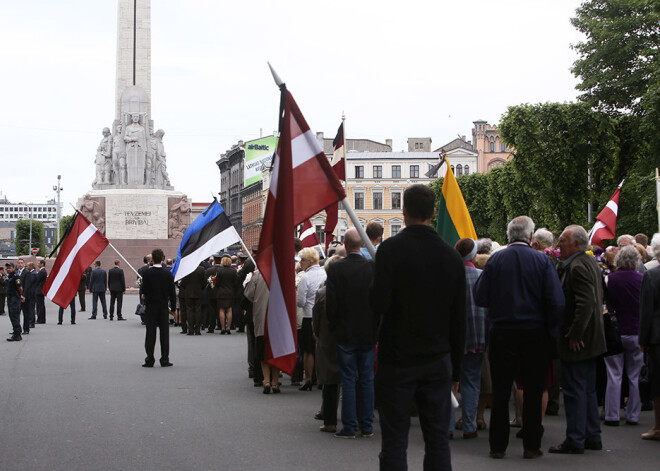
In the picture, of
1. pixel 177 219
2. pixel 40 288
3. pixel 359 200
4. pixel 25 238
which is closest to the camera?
A: pixel 40 288

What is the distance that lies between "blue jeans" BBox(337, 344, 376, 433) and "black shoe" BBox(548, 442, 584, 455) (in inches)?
68.3

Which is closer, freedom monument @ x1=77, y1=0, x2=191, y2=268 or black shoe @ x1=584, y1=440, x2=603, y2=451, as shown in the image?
Answer: black shoe @ x1=584, y1=440, x2=603, y2=451

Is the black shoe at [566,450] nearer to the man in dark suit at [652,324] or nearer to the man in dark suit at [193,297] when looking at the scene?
the man in dark suit at [652,324]

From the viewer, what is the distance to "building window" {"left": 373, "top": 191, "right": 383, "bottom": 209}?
101 meters

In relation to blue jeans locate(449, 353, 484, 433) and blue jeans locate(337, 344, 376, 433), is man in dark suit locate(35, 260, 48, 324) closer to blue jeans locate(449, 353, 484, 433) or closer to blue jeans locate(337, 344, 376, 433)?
blue jeans locate(337, 344, 376, 433)

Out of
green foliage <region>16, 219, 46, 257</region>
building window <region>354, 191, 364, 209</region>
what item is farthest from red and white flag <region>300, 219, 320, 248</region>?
green foliage <region>16, 219, 46, 257</region>

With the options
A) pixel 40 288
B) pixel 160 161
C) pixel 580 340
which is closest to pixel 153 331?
pixel 580 340

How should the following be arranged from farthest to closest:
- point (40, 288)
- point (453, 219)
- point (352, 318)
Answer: point (40, 288) < point (453, 219) < point (352, 318)

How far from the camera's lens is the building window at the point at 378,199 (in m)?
101

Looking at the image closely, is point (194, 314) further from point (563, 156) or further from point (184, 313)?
point (563, 156)

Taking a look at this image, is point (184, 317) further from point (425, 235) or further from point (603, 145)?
point (603, 145)

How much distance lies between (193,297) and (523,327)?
14723mm

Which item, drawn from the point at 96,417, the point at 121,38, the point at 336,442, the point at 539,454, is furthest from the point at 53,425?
the point at 121,38

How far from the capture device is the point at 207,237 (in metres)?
15.1
